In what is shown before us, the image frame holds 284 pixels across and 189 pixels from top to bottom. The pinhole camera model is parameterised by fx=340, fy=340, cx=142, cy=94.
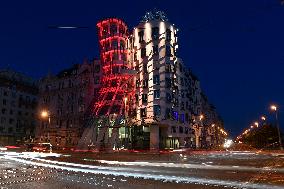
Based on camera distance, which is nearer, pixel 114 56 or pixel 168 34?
pixel 114 56

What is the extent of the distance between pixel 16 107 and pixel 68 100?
24.3 meters

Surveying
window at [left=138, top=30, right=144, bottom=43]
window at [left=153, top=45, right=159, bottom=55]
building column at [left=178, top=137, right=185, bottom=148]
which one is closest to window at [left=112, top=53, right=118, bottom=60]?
window at [left=138, top=30, right=144, bottom=43]

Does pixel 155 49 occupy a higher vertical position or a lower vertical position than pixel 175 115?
higher

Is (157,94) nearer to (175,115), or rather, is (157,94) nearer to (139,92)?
(139,92)

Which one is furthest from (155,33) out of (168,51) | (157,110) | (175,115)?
(175,115)

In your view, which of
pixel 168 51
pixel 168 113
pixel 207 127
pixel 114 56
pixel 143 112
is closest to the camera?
pixel 143 112

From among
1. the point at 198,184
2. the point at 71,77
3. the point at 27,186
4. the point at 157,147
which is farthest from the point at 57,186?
the point at 71,77

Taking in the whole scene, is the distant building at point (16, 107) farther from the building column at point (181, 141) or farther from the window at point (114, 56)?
the building column at point (181, 141)

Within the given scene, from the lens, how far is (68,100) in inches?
3359

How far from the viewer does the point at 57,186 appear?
988 centimetres

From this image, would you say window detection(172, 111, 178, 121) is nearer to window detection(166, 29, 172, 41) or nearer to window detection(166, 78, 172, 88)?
window detection(166, 78, 172, 88)

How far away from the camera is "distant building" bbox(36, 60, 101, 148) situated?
7994 cm

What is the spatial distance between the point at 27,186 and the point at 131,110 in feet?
190

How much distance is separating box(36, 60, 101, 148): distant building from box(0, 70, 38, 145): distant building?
10.3m
